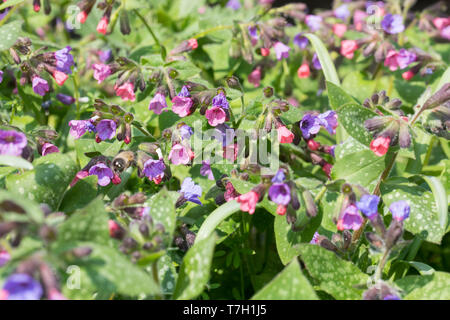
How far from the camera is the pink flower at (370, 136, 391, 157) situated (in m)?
1.51

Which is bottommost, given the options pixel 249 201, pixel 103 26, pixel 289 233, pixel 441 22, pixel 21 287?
pixel 441 22

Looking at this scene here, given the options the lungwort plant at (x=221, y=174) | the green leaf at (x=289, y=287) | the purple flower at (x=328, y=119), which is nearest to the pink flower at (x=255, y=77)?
the lungwort plant at (x=221, y=174)

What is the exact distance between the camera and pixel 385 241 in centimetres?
134

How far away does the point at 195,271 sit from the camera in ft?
4.07

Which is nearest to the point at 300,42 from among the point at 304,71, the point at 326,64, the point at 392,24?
the point at 304,71

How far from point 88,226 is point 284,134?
74 cm

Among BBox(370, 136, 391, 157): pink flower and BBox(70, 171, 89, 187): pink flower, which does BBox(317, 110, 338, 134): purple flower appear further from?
BBox(70, 171, 89, 187): pink flower

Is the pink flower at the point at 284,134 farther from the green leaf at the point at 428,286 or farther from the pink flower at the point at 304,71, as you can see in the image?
the pink flower at the point at 304,71

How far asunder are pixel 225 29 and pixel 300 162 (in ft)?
2.54

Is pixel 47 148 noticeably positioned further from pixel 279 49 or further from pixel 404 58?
pixel 404 58

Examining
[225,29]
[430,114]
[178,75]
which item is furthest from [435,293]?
[225,29]

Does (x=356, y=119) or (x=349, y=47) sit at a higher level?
(x=356, y=119)

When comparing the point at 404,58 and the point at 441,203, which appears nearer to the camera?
the point at 441,203

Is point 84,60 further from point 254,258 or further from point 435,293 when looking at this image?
point 435,293
